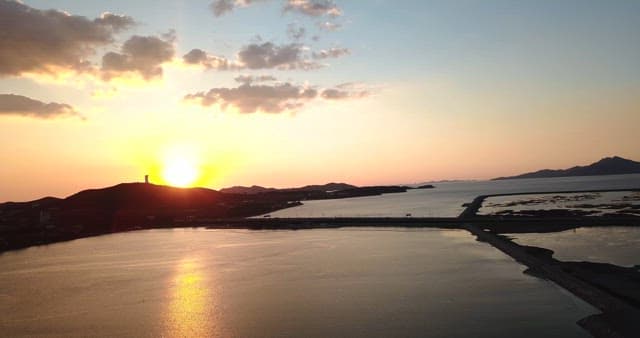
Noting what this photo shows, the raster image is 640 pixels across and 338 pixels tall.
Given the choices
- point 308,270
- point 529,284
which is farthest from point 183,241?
point 529,284

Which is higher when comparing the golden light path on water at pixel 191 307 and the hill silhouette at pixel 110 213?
the hill silhouette at pixel 110 213

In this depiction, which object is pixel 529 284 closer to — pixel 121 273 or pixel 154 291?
pixel 154 291

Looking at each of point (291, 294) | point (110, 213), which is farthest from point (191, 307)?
point (110, 213)

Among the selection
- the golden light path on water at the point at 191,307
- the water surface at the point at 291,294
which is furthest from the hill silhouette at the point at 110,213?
the golden light path on water at the point at 191,307

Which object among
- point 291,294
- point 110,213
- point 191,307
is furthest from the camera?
point 110,213

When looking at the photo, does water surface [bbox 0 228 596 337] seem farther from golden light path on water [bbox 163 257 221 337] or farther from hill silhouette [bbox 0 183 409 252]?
hill silhouette [bbox 0 183 409 252]

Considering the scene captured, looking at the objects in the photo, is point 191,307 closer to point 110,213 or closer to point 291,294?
point 291,294

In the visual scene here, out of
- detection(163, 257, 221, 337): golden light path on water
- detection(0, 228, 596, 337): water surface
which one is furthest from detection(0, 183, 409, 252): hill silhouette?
detection(163, 257, 221, 337): golden light path on water

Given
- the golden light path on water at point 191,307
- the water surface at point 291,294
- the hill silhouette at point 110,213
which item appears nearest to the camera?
the water surface at point 291,294

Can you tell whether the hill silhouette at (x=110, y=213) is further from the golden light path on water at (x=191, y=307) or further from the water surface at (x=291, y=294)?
the golden light path on water at (x=191, y=307)
